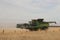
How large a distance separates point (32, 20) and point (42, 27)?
6.95ft

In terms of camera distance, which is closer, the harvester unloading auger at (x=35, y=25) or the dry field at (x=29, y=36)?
the dry field at (x=29, y=36)

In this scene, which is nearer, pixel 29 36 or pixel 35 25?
pixel 29 36

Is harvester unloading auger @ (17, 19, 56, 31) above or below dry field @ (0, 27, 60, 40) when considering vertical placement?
above

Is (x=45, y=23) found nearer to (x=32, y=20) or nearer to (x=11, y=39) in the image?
(x=32, y=20)

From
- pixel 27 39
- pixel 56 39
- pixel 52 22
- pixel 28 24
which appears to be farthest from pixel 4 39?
pixel 52 22

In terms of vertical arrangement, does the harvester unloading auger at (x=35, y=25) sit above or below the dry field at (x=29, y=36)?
above

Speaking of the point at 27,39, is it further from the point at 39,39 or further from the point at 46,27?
the point at 46,27

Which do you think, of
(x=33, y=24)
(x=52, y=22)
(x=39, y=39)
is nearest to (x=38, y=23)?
(x=33, y=24)

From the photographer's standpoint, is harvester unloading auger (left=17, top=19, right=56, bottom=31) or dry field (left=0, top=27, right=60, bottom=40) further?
harvester unloading auger (left=17, top=19, right=56, bottom=31)

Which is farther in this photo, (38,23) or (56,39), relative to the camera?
(38,23)

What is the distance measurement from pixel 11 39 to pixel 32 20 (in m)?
17.3

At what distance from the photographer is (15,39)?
1625 cm

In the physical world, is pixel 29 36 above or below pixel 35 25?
below

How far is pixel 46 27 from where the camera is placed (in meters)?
33.7
